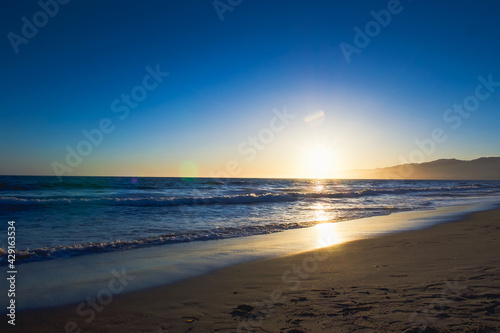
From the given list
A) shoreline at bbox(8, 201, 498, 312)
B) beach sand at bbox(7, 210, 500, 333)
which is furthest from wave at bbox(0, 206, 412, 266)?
beach sand at bbox(7, 210, 500, 333)

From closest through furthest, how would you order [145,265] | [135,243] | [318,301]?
[318,301] → [145,265] → [135,243]

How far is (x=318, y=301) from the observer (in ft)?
13.0

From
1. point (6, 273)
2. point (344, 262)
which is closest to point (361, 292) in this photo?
point (344, 262)

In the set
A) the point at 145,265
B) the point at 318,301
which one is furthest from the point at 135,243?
the point at 318,301

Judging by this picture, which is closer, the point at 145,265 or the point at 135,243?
the point at 145,265

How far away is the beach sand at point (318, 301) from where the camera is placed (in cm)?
327

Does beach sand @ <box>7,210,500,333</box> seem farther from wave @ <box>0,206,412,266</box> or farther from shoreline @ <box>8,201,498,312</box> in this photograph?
wave @ <box>0,206,412,266</box>

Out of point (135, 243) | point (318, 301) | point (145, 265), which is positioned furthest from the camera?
point (135, 243)

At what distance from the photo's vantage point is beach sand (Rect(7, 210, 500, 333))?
129 inches

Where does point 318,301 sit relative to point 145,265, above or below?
above


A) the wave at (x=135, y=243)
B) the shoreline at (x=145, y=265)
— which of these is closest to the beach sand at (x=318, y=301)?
the shoreline at (x=145, y=265)

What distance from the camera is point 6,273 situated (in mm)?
5664

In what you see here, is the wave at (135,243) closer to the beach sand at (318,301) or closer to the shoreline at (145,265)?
the shoreline at (145,265)

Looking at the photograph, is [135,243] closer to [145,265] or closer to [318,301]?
[145,265]
